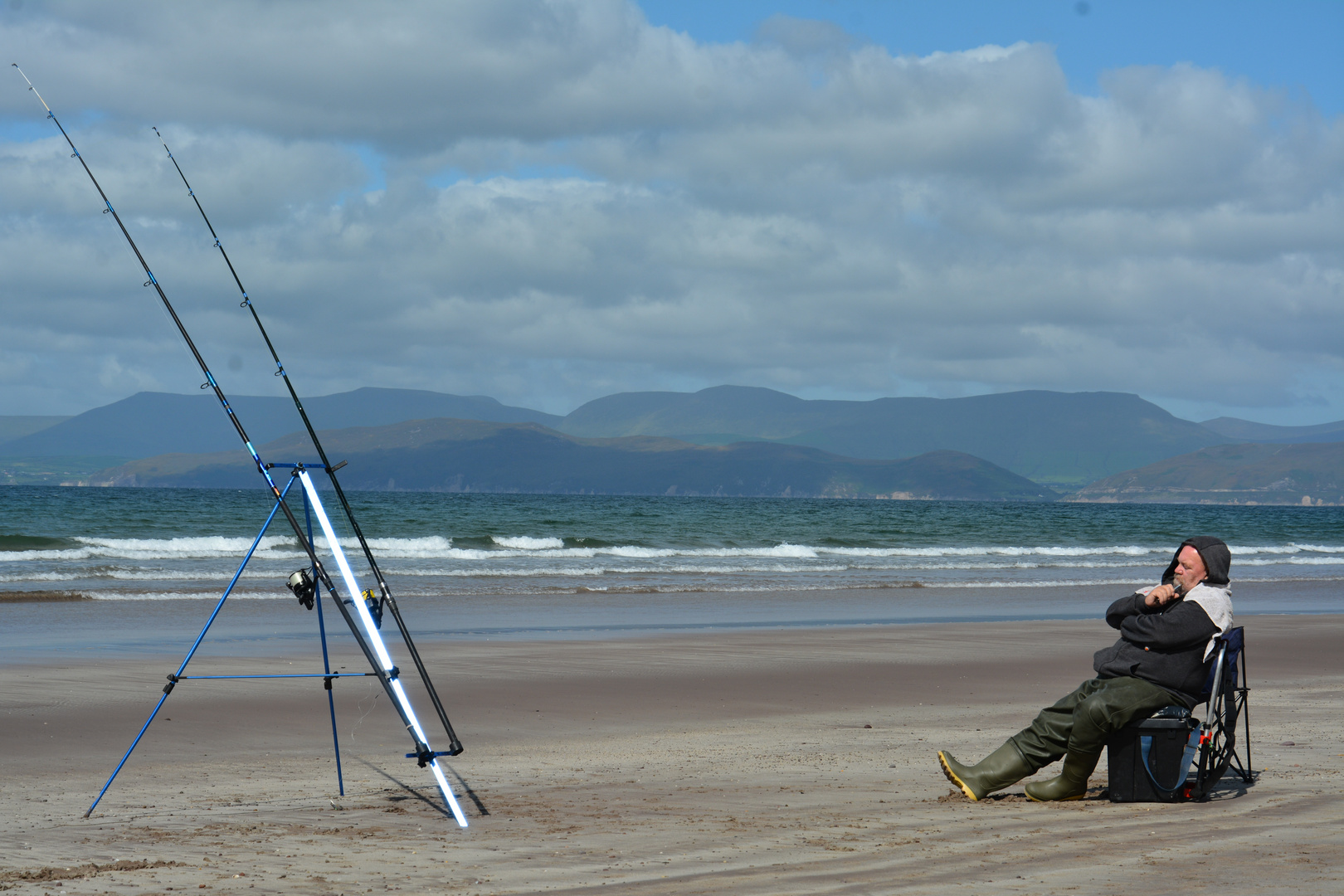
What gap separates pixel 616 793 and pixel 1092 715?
2.27 meters

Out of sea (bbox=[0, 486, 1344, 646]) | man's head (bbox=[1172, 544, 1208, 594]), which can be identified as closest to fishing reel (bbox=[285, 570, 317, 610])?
man's head (bbox=[1172, 544, 1208, 594])

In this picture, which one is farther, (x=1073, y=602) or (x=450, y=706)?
(x=1073, y=602)

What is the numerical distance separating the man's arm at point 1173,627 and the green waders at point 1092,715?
20cm

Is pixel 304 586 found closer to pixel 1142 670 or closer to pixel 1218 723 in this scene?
pixel 1142 670

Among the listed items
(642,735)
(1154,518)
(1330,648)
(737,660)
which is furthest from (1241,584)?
(1154,518)

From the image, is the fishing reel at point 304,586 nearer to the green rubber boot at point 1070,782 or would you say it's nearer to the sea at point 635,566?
the green rubber boot at point 1070,782

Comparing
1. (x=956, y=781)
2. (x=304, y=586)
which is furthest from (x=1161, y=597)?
(x=304, y=586)

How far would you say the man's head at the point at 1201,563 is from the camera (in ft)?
16.5

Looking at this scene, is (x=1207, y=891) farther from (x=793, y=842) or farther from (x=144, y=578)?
(x=144, y=578)

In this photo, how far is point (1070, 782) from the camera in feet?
17.3

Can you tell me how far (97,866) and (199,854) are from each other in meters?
0.36

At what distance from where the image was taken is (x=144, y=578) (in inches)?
816

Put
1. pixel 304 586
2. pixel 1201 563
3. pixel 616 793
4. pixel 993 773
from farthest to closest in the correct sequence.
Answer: pixel 616 793 < pixel 993 773 < pixel 1201 563 < pixel 304 586

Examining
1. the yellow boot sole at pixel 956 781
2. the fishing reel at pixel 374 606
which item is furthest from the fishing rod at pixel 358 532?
the yellow boot sole at pixel 956 781
